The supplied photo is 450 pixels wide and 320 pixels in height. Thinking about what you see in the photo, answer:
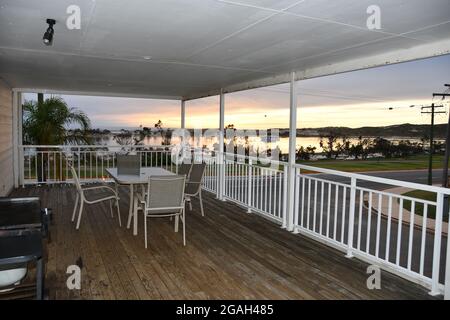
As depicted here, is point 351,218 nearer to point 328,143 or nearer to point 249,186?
point 249,186

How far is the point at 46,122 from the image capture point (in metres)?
8.73

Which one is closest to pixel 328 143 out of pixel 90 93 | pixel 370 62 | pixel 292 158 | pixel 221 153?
pixel 221 153

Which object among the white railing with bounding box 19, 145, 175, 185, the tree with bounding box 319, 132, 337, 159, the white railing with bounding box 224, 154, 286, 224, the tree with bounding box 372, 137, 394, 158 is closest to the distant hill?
the tree with bounding box 319, 132, 337, 159

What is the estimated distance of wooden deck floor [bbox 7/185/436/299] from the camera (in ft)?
10.3

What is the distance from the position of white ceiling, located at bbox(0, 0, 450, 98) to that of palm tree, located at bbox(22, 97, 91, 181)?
10.7 ft

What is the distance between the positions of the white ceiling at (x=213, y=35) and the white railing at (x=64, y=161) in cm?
352

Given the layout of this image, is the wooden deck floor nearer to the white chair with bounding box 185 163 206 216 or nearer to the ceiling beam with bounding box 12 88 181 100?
the white chair with bounding box 185 163 206 216

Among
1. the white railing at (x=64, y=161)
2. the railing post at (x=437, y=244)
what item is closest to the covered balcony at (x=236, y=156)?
the railing post at (x=437, y=244)

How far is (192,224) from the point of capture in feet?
17.8

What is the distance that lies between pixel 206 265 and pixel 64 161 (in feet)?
21.7

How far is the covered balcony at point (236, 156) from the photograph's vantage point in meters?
2.84
